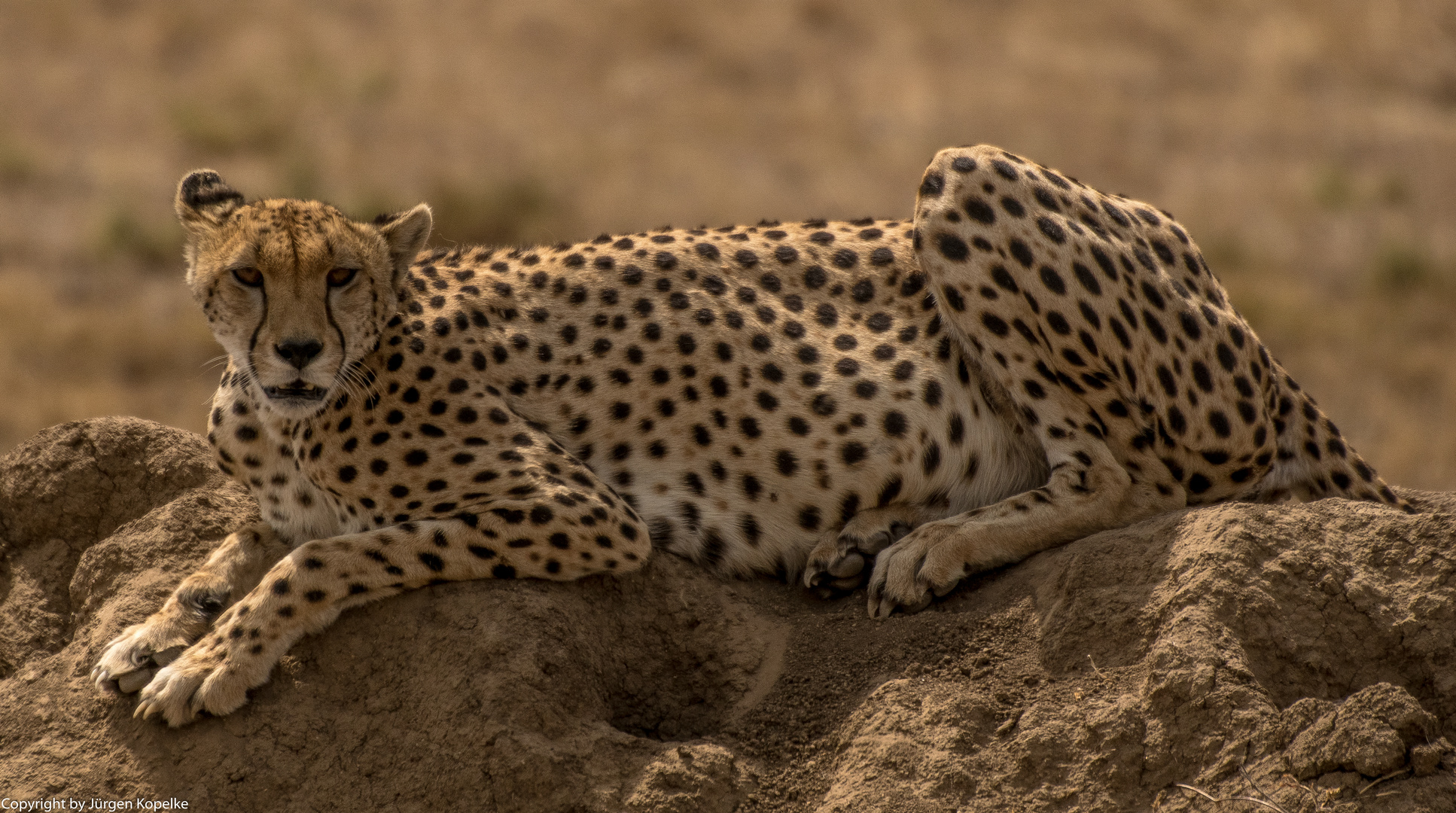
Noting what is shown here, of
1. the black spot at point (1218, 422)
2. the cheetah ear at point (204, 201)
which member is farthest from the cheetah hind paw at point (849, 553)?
the cheetah ear at point (204, 201)

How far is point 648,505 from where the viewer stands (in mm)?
5199

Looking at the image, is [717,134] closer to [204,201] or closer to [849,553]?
[204,201]

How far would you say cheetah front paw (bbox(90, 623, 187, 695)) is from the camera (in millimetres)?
4734

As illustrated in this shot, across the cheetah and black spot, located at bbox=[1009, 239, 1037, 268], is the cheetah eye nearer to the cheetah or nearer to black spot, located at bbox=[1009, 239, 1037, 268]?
the cheetah

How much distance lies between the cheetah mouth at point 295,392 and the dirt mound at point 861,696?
2.37 ft

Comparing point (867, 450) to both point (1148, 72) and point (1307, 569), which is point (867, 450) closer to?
point (1307, 569)

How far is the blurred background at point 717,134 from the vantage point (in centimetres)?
1503

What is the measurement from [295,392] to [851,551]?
6.25ft

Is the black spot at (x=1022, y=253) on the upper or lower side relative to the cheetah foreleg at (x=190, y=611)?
upper

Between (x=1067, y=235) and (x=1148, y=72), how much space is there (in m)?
19.8

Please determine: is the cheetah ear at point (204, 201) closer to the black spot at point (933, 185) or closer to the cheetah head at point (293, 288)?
the cheetah head at point (293, 288)

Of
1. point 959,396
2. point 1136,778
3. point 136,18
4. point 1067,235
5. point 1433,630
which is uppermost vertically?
point 136,18

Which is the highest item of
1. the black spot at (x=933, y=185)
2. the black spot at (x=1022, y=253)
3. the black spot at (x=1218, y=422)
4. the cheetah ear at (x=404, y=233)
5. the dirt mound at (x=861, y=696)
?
the black spot at (x=933, y=185)

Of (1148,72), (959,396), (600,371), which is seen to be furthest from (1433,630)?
(1148,72)
